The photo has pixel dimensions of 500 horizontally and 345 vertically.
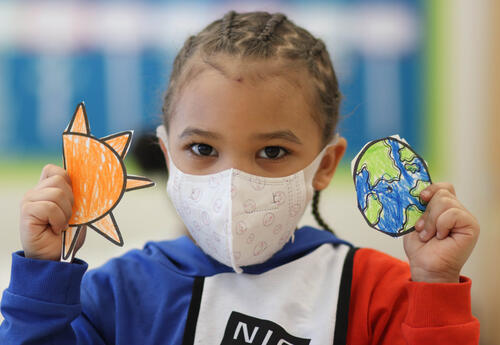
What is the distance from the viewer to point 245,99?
1.22 meters

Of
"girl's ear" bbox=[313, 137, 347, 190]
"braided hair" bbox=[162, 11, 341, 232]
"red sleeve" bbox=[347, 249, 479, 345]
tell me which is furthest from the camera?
"girl's ear" bbox=[313, 137, 347, 190]

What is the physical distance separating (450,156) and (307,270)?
2017 millimetres

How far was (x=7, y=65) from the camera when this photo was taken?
Result: 3.00 meters

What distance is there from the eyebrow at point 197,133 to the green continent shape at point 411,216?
0.42 m

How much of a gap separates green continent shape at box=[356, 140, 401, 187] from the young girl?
76 mm

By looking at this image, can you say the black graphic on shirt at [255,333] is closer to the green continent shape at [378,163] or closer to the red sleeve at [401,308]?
the red sleeve at [401,308]

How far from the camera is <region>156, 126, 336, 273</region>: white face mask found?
3.87 feet

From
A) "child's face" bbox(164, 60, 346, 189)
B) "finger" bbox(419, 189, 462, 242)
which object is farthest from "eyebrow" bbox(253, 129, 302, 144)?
"finger" bbox(419, 189, 462, 242)

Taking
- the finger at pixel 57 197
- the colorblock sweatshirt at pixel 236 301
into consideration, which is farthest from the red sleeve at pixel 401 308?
the finger at pixel 57 197

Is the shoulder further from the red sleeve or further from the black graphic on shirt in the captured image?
the red sleeve

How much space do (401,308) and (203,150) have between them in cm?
55

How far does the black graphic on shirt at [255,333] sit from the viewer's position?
121 centimetres

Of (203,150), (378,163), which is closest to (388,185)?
(378,163)

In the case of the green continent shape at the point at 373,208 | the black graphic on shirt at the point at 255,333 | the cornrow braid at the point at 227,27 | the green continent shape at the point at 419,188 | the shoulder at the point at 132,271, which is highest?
the cornrow braid at the point at 227,27
